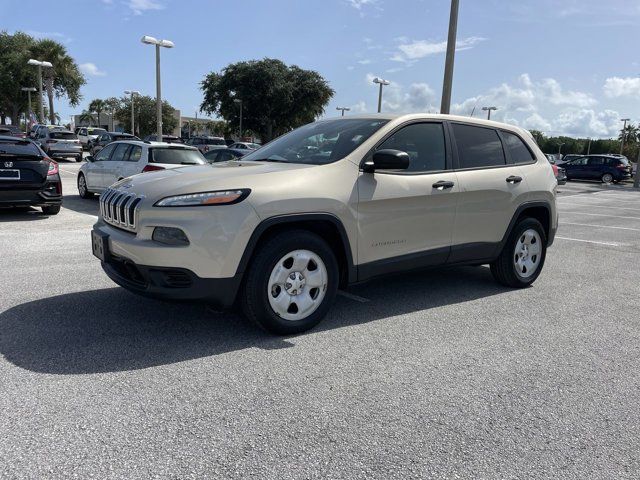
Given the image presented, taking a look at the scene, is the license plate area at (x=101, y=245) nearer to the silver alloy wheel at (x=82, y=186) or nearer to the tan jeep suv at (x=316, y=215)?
the tan jeep suv at (x=316, y=215)

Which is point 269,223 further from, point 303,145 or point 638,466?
point 638,466

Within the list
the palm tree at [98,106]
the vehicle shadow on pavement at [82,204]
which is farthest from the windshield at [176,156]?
the palm tree at [98,106]

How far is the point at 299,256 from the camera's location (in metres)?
3.91

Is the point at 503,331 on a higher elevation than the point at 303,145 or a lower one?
lower

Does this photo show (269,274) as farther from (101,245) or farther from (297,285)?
(101,245)

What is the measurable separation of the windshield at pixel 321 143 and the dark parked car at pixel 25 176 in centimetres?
549

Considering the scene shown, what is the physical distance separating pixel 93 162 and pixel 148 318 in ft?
29.5

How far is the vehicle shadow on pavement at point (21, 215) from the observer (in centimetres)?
908

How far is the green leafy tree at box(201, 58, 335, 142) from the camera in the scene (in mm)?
53969

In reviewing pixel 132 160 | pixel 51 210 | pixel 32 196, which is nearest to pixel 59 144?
pixel 132 160

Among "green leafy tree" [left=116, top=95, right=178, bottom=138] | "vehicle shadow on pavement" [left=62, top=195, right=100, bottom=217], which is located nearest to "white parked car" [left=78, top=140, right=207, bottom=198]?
"vehicle shadow on pavement" [left=62, top=195, right=100, bottom=217]

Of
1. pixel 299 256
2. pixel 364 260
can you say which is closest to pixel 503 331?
pixel 364 260

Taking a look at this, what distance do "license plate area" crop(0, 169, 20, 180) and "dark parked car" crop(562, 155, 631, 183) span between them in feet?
101

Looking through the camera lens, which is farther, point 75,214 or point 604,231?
point 604,231
